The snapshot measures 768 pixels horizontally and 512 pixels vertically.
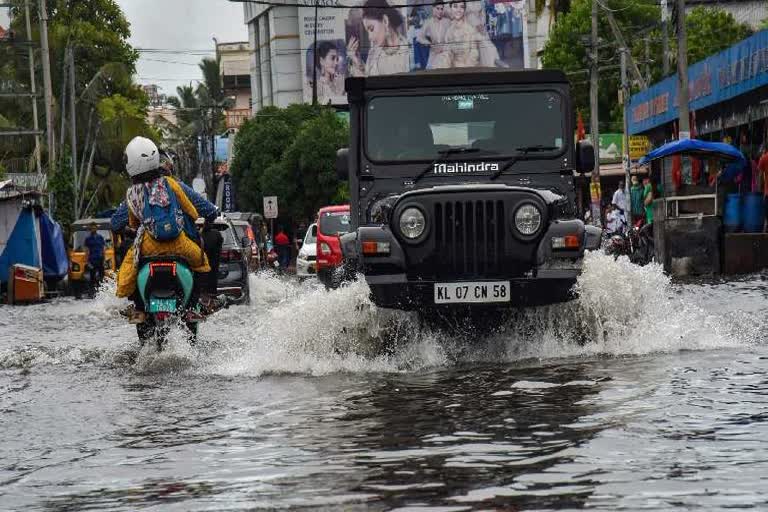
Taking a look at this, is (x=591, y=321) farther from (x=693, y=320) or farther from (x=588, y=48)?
(x=588, y=48)

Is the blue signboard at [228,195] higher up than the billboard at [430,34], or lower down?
lower down

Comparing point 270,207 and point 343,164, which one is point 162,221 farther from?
point 270,207

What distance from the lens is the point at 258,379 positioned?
9.93 metres

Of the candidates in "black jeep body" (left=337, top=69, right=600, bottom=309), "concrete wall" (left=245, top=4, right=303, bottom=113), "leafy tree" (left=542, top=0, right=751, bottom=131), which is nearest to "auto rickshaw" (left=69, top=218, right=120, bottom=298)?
"black jeep body" (left=337, top=69, right=600, bottom=309)

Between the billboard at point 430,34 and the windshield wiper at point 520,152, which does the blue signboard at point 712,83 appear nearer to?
the windshield wiper at point 520,152

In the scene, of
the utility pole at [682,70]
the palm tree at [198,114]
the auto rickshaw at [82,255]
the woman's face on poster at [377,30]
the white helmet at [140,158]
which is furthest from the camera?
the palm tree at [198,114]

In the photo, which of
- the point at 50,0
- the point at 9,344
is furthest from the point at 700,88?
the point at 50,0

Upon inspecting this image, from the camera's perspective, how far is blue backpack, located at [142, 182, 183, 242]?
11.1 metres

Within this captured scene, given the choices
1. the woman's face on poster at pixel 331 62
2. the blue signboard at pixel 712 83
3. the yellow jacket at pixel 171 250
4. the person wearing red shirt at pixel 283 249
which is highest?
the woman's face on poster at pixel 331 62

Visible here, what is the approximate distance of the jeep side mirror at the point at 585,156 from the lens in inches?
459

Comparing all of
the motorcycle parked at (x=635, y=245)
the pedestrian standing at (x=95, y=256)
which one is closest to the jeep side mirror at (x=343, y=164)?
the motorcycle parked at (x=635, y=245)

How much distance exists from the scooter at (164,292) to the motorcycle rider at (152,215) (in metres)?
0.09

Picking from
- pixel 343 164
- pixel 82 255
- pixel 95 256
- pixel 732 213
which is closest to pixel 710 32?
pixel 82 255

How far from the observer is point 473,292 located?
33.4ft
